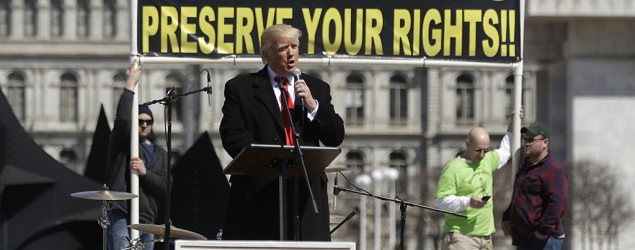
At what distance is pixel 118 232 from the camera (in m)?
14.9

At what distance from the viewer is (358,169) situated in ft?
288

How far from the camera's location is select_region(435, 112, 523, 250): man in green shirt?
14227mm

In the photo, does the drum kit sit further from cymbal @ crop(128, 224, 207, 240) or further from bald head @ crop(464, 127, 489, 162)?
bald head @ crop(464, 127, 489, 162)

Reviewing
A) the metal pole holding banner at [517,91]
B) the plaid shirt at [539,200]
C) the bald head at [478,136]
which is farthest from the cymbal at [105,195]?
the metal pole holding banner at [517,91]

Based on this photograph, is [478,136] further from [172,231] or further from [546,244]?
[172,231]

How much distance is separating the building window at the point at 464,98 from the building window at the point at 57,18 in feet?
56.5

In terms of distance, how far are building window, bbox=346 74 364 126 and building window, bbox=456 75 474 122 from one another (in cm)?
418

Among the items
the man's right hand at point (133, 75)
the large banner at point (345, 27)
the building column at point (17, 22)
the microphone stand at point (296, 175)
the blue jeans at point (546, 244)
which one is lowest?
the blue jeans at point (546, 244)

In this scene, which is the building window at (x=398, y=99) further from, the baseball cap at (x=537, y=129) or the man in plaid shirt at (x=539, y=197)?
the baseball cap at (x=537, y=129)

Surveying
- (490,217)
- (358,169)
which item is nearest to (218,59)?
(490,217)

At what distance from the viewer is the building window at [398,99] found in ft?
293

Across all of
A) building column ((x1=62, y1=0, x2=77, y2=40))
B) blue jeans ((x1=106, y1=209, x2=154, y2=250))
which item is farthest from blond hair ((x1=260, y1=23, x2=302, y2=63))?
building column ((x1=62, y1=0, x2=77, y2=40))

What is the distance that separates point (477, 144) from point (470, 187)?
34cm

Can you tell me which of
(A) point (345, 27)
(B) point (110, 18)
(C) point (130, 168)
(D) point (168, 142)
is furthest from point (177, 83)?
(D) point (168, 142)
